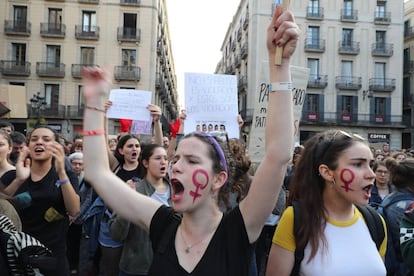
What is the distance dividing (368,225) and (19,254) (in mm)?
1714

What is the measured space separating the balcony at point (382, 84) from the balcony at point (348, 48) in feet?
8.83

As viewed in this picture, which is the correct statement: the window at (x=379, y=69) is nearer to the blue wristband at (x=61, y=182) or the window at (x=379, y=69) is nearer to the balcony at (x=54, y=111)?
the balcony at (x=54, y=111)

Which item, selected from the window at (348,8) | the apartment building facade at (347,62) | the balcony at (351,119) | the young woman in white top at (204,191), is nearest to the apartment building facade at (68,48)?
the apartment building facade at (347,62)

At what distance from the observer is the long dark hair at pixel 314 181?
80.4 inches

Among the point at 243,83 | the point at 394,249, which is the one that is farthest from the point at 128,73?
the point at 394,249

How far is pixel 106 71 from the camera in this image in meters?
2.00

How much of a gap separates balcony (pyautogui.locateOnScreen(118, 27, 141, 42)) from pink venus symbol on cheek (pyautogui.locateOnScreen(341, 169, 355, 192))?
31.0 m

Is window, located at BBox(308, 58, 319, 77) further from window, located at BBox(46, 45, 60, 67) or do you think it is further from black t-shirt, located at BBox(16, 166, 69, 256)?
black t-shirt, located at BBox(16, 166, 69, 256)

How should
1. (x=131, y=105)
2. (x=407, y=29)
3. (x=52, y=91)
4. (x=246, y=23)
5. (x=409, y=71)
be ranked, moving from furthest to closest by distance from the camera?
(x=407, y=29), (x=409, y=71), (x=246, y=23), (x=52, y=91), (x=131, y=105)

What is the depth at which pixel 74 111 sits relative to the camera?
103 ft

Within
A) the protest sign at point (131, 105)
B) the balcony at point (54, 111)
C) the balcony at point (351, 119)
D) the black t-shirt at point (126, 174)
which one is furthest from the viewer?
the balcony at point (351, 119)

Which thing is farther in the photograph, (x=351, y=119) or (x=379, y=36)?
(x=379, y=36)

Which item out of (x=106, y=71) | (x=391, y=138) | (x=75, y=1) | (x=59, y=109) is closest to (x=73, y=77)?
(x=59, y=109)

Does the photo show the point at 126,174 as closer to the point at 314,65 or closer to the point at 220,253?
the point at 220,253
